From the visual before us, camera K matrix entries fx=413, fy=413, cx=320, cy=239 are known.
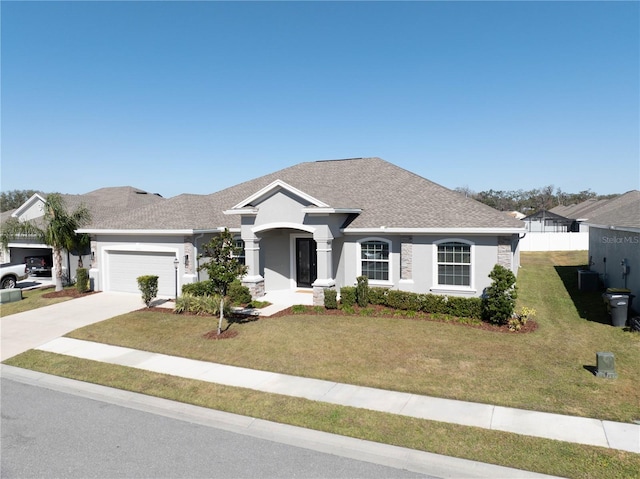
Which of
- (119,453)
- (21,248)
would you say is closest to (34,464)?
(119,453)

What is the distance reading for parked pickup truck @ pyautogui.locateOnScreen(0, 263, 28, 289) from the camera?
76.6 ft

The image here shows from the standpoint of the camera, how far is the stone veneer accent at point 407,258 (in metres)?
17.2

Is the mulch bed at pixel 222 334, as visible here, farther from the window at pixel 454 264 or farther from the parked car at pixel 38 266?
the parked car at pixel 38 266

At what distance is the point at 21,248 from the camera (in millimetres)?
27531

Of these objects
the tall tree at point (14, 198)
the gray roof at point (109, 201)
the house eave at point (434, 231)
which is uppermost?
the tall tree at point (14, 198)

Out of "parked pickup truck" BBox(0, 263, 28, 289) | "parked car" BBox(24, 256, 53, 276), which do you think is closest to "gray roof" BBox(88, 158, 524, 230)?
"parked pickup truck" BBox(0, 263, 28, 289)

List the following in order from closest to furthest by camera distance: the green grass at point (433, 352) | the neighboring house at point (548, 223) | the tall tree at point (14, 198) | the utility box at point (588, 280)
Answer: the green grass at point (433, 352) → the utility box at point (588, 280) → the neighboring house at point (548, 223) → the tall tree at point (14, 198)

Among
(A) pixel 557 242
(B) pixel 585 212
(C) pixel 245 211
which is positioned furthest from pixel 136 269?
(B) pixel 585 212

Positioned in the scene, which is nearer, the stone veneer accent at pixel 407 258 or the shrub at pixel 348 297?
the shrub at pixel 348 297

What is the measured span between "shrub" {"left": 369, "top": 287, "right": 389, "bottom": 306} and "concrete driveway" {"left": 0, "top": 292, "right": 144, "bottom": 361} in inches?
392

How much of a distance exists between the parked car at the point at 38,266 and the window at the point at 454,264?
24.1 m

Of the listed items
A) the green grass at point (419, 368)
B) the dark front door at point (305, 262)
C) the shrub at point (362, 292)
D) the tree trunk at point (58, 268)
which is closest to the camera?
the green grass at point (419, 368)

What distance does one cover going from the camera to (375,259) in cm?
1814

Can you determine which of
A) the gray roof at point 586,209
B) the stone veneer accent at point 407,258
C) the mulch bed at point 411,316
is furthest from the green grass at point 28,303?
the gray roof at point 586,209
